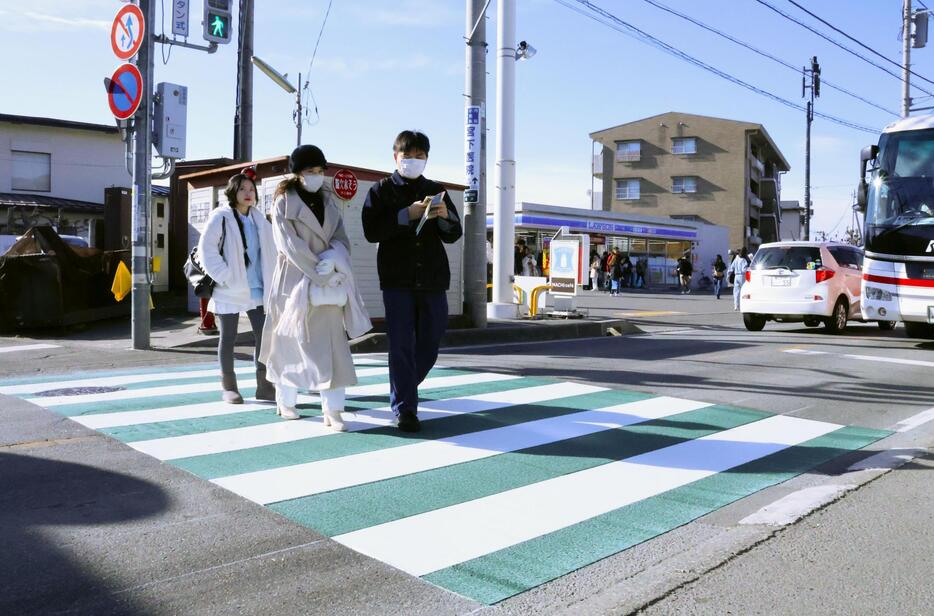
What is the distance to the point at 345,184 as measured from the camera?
12055 mm

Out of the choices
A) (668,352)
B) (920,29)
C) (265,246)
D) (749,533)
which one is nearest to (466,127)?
(668,352)

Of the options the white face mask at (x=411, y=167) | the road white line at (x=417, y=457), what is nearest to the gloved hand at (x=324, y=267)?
the white face mask at (x=411, y=167)

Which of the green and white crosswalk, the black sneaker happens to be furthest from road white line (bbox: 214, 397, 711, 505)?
the black sneaker

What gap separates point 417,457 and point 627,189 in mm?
59770

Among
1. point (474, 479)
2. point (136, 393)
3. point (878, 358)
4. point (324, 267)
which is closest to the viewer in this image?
point (474, 479)

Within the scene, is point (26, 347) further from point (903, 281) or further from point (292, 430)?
point (903, 281)

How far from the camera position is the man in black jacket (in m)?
5.08

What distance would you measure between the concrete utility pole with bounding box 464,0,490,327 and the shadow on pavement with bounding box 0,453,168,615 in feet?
28.4

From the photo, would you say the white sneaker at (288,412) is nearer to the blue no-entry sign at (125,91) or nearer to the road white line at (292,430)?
the road white line at (292,430)

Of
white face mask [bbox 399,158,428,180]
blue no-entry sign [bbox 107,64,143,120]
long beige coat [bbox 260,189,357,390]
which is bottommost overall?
long beige coat [bbox 260,189,357,390]

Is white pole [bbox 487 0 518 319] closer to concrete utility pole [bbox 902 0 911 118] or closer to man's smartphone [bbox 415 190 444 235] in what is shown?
man's smartphone [bbox 415 190 444 235]

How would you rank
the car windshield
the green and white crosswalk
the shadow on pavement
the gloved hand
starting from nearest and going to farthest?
1. the shadow on pavement
2. the green and white crosswalk
3. the gloved hand
4. the car windshield

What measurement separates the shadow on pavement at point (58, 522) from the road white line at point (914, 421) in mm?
5376

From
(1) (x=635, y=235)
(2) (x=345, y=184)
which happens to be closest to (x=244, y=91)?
(2) (x=345, y=184)
